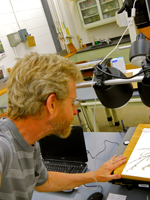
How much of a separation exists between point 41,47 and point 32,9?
89cm

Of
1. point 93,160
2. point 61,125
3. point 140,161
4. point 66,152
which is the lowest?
point 93,160

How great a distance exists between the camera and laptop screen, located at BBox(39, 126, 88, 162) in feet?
4.91

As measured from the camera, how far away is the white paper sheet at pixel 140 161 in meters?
1.07

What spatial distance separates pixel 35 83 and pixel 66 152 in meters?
0.84

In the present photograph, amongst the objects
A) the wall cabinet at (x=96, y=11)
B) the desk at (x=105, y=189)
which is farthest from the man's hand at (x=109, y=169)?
the wall cabinet at (x=96, y=11)

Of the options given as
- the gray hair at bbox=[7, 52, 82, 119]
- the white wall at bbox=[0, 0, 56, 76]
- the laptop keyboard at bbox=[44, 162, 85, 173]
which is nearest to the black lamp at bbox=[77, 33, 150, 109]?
the gray hair at bbox=[7, 52, 82, 119]

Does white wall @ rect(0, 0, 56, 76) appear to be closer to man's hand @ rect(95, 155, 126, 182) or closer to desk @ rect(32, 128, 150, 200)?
desk @ rect(32, 128, 150, 200)

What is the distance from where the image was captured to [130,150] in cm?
125

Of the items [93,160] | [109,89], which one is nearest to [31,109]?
[109,89]

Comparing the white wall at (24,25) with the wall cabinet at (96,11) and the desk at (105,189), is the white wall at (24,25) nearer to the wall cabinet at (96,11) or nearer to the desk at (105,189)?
the wall cabinet at (96,11)

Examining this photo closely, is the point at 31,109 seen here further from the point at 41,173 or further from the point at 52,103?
the point at 41,173

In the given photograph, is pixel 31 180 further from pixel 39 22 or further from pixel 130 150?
pixel 39 22

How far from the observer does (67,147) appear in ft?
5.17

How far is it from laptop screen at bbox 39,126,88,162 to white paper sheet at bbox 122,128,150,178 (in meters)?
0.40
